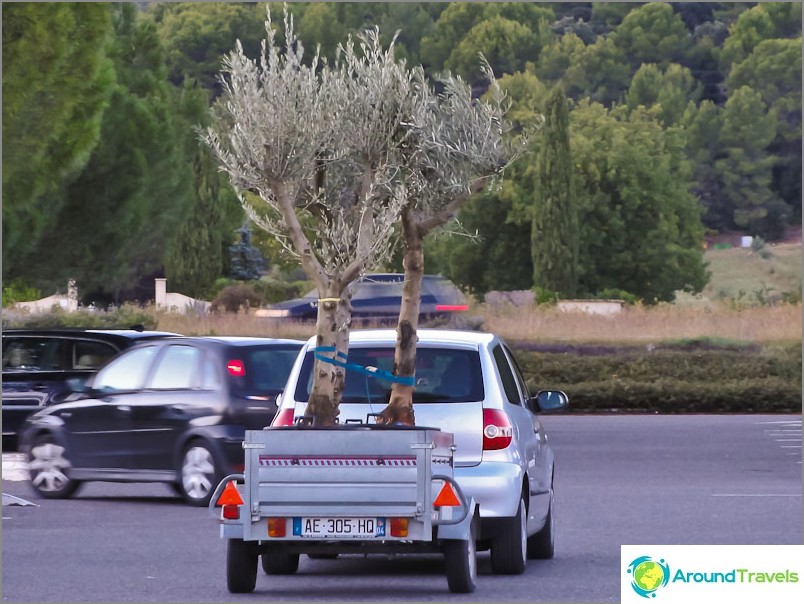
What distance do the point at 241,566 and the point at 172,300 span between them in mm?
43080

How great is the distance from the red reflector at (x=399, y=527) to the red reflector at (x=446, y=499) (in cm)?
21

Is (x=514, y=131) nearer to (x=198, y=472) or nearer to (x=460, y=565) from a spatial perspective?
(x=198, y=472)

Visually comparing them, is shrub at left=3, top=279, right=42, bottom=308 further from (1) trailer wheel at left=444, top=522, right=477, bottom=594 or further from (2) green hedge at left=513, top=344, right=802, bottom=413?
(1) trailer wheel at left=444, top=522, right=477, bottom=594

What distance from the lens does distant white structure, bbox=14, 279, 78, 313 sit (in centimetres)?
4394

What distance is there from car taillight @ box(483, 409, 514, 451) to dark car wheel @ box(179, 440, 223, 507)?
17.3ft

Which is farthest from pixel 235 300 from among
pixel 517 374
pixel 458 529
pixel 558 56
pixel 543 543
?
pixel 558 56

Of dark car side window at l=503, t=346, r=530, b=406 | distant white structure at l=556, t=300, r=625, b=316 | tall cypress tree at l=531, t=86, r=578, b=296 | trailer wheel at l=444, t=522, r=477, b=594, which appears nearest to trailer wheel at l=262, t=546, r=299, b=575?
trailer wheel at l=444, t=522, r=477, b=594

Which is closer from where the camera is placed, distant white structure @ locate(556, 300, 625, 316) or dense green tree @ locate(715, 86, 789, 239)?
distant white structure @ locate(556, 300, 625, 316)

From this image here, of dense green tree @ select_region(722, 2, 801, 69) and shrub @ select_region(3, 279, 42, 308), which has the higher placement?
dense green tree @ select_region(722, 2, 801, 69)

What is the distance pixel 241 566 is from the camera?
10148mm

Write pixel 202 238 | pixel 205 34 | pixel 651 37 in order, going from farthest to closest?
pixel 651 37
pixel 205 34
pixel 202 238

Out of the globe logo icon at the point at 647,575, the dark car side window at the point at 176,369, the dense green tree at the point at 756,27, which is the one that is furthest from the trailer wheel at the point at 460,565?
the dense green tree at the point at 756,27

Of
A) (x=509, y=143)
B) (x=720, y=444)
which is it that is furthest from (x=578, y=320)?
(x=509, y=143)

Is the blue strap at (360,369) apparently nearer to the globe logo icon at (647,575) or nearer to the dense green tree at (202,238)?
the globe logo icon at (647,575)
